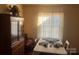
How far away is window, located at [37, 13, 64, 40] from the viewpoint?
1.94 metres

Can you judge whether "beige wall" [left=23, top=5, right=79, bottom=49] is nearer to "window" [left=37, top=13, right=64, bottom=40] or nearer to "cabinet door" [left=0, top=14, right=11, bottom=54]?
"window" [left=37, top=13, right=64, bottom=40]

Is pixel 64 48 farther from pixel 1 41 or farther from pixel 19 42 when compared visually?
pixel 1 41

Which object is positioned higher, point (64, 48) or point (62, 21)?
point (62, 21)

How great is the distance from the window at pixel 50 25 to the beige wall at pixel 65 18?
5 cm

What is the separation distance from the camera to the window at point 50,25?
1.94 metres

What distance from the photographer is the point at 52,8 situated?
6.33 feet

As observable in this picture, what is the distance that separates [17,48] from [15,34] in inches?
7.5

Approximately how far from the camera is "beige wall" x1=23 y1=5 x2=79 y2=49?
1.92 metres

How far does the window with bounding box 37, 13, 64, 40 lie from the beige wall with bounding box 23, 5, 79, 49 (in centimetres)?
5

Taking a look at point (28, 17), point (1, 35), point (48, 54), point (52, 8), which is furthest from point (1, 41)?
point (52, 8)

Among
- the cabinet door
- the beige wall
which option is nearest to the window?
the beige wall

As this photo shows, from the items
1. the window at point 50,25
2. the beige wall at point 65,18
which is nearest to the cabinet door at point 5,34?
the beige wall at point 65,18

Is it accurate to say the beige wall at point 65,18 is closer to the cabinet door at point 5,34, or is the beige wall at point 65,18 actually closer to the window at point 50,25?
the window at point 50,25
